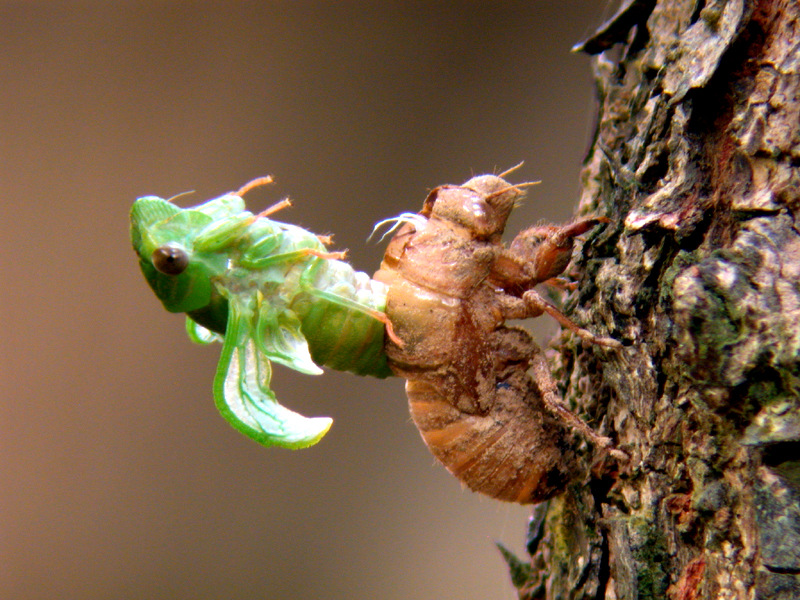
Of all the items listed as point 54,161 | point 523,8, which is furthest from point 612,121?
point 54,161

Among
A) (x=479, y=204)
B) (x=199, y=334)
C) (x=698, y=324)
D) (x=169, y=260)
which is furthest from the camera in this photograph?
(x=199, y=334)

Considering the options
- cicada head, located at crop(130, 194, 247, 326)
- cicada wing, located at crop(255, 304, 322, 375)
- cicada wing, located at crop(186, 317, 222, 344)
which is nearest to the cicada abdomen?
cicada wing, located at crop(255, 304, 322, 375)

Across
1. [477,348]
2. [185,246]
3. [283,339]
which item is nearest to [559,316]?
[477,348]

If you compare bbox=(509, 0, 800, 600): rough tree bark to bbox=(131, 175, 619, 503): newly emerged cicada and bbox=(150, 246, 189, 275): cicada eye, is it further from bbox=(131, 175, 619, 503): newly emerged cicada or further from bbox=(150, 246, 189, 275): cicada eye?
bbox=(150, 246, 189, 275): cicada eye

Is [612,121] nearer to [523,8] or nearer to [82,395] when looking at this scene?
[523,8]

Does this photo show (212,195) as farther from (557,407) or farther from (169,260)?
(557,407)

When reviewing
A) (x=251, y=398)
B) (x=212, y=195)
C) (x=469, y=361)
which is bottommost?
(x=251, y=398)

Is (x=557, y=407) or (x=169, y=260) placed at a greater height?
(x=169, y=260)
